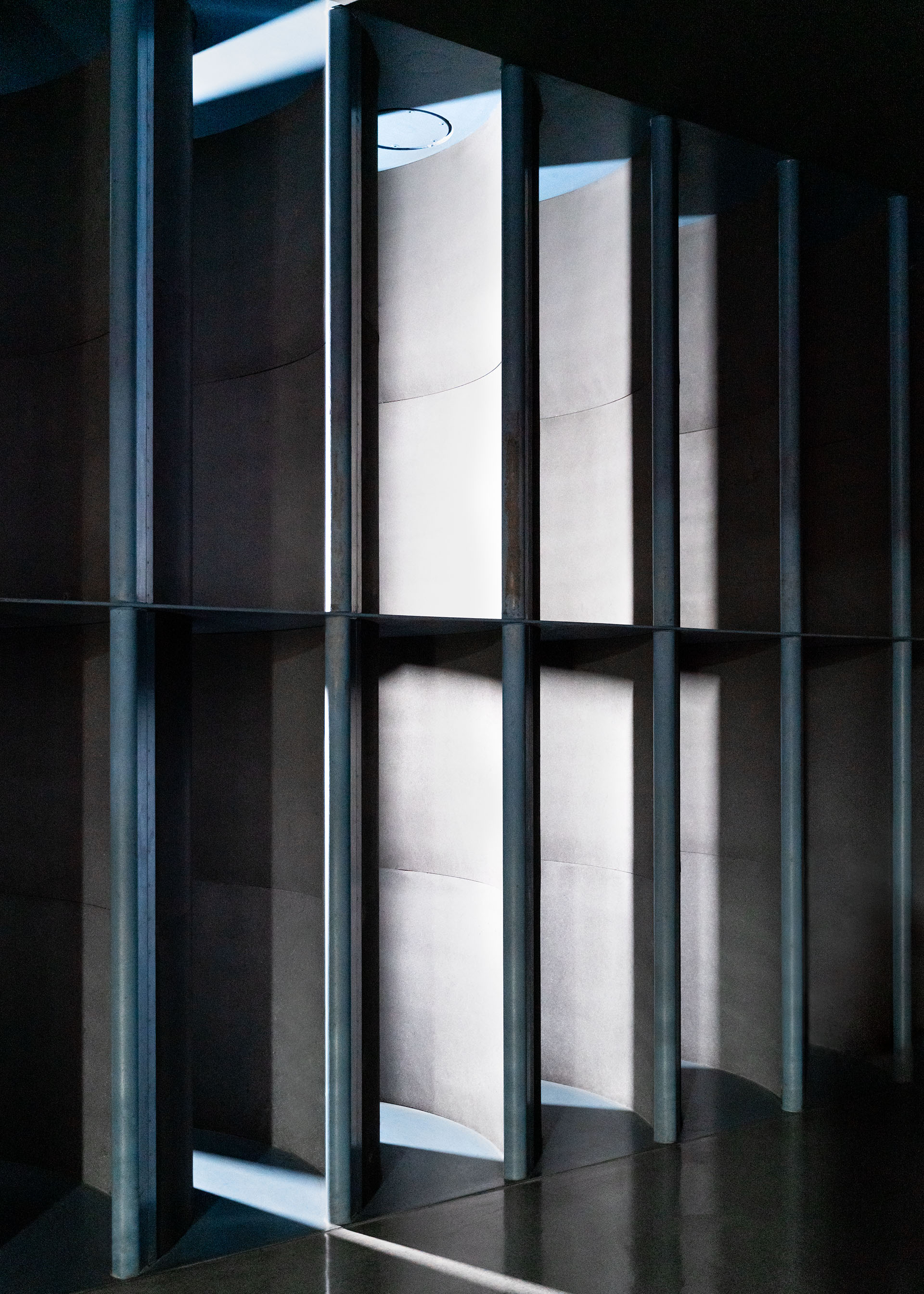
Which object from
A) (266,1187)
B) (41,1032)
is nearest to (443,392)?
(41,1032)

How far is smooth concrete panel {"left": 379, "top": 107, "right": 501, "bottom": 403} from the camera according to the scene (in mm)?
5188

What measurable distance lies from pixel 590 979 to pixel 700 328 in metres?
3.70

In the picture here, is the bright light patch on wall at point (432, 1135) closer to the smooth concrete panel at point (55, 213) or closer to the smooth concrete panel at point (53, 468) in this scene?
the smooth concrete panel at point (53, 468)

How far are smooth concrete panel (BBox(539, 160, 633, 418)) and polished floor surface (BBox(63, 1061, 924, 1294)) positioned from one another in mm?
3934

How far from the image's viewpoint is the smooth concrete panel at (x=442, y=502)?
5031 millimetres

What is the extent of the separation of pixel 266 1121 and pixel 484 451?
129 inches

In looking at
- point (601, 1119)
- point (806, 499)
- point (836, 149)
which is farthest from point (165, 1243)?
point (836, 149)

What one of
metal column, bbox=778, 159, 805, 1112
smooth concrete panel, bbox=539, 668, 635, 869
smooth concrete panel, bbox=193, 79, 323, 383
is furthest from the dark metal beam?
metal column, bbox=778, 159, 805, 1112

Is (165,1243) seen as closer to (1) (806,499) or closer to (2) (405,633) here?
(2) (405,633)

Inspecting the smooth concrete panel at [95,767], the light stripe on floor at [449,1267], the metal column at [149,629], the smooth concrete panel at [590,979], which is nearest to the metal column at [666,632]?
the smooth concrete panel at [590,979]

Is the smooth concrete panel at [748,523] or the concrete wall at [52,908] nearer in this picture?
the concrete wall at [52,908]

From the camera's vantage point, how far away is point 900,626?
243 inches

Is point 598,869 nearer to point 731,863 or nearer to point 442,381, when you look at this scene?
point 731,863

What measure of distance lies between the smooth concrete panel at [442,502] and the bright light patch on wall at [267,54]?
1.12 m
